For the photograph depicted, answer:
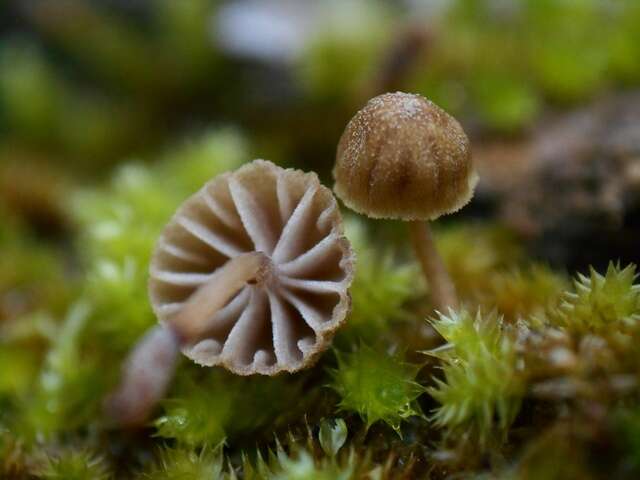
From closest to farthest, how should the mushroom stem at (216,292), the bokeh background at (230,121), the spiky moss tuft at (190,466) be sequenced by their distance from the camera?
the spiky moss tuft at (190,466), the mushroom stem at (216,292), the bokeh background at (230,121)

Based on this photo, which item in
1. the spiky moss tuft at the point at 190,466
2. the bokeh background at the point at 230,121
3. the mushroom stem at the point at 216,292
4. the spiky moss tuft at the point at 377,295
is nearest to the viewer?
the spiky moss tuft at the point at 190,466

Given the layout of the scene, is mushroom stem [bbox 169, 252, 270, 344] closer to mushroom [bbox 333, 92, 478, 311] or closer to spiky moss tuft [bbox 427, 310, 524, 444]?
mushroom [bbox 333, 92, 478, 311]

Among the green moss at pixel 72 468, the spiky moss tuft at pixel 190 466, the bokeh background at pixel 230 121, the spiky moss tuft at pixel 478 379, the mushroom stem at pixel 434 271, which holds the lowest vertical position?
the spiky moss tuft at pixel 478 379

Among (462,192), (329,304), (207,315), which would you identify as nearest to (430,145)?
(462,192)

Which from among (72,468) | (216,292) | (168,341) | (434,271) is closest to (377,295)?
(434,271)

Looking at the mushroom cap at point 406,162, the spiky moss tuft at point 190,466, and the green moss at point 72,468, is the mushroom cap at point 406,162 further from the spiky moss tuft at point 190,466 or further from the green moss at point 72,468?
the green moss at point 72,468

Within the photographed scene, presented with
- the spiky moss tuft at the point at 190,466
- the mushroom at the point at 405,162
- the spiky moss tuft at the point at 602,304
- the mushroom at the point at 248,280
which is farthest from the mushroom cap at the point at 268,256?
the spiky moss tuft at the point at 602,304

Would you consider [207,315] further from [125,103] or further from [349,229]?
[125,103]

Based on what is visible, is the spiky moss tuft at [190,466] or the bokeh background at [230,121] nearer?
the spiky moss tuft at [190,466]
